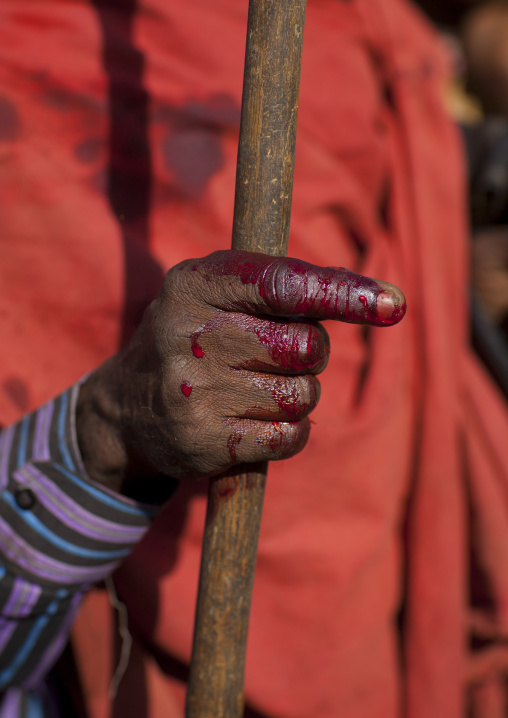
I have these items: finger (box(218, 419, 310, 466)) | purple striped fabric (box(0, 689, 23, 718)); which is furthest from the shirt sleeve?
finger (box(218, 419, 310, 466))

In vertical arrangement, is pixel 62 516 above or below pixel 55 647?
above

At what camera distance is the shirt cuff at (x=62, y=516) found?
0.68m

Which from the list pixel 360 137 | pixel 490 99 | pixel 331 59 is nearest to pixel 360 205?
pixel 360 137

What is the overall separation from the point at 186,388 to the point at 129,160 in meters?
0.43

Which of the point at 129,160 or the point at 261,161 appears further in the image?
the point at 129,160

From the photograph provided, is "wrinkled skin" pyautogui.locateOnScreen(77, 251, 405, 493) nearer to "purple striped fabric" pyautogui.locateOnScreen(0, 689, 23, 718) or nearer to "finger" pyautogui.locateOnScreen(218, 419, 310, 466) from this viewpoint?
"finger" pyautogui.locateOnScreen(218, 419, 310, 466)

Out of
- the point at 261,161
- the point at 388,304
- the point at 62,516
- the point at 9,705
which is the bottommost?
the point at 9,705

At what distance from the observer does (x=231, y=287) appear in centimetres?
49

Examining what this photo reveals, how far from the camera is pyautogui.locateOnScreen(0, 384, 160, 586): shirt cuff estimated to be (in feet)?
2.24

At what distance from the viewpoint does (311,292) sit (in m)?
0.46

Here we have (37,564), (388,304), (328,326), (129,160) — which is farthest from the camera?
(328,326)

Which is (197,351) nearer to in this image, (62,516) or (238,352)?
(238,352)

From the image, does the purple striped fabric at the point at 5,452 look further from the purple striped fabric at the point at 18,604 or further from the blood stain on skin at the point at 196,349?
the blood stain on skin at the point at 196,349

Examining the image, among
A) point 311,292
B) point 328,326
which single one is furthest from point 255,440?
point 328,326
